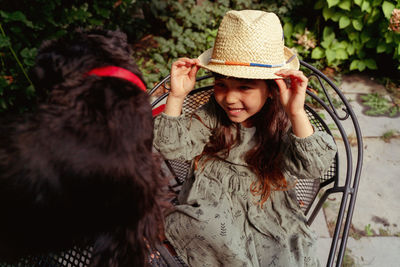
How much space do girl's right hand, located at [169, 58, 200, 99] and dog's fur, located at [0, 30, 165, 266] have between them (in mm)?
548

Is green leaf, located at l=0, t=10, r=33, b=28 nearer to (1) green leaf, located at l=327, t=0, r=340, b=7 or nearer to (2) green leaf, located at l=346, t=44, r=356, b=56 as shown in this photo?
(1) green leaf, located at l=327, t=0, r=340, b=7

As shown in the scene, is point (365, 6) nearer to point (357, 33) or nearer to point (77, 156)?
point (357, 33)

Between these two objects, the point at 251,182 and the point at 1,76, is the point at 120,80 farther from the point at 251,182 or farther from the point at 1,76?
the point at 1,76

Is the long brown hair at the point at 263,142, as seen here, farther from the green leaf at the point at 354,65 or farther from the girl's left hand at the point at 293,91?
the green leaf at the point at 354,65

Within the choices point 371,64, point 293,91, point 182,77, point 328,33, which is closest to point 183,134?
point 182,77

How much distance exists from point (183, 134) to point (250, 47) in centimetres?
54

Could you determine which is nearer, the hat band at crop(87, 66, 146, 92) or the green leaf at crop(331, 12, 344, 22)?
the hat band at crop(87, 66, 146, 92)

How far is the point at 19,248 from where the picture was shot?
101 cm

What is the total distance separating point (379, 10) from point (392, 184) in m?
1.76

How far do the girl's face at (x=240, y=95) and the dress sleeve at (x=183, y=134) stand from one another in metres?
0.23

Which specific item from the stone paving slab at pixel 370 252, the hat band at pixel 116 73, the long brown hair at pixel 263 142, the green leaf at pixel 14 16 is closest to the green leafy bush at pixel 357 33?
the stone paving slab at pixel 370 252

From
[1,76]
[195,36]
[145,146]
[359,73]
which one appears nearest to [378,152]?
[359,73]

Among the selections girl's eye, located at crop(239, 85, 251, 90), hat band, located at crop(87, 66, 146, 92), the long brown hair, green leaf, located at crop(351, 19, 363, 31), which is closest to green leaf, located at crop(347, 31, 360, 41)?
green leaf, located at crop(351, 19, 363, 31)

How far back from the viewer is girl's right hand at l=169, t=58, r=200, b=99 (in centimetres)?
159
